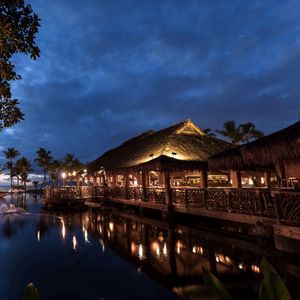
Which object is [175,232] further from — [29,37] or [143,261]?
[29,37]

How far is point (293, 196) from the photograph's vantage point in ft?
26.1

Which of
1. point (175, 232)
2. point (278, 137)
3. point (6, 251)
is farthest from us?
point (175, 232)

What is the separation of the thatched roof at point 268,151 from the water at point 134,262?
268 cm

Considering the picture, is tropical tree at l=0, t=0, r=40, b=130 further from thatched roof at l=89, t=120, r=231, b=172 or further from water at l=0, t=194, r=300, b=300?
thatched roof at l=89, t=120, r=231, b=172

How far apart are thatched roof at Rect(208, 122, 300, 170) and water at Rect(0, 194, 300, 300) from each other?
8.80 feet

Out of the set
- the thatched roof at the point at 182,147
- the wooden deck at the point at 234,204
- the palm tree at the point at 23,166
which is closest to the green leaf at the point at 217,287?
the wooden deck at the point at 234,204

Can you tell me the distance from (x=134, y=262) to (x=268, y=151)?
5.34m

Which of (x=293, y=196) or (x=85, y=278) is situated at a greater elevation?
(x=293, y=196)

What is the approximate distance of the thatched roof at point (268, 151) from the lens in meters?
8.09

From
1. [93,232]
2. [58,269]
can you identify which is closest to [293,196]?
[58,269]

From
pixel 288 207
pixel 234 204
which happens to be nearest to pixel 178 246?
pixel 234 204

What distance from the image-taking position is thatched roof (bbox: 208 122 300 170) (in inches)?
319

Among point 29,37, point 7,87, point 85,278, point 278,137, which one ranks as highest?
point 29,37

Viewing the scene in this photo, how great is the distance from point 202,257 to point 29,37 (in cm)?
722
